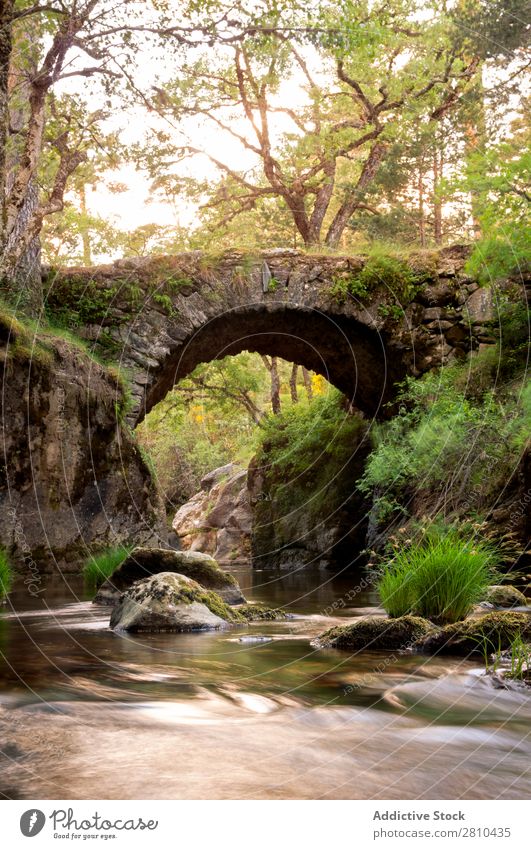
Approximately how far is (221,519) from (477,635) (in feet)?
76.6

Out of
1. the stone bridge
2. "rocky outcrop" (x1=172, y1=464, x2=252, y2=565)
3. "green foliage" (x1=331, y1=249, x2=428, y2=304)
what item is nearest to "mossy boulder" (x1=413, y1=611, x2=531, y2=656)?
the stone bridge

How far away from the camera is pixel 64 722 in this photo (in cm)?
302

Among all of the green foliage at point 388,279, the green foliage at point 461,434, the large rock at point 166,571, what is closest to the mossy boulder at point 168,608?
the large rock at point 166,571

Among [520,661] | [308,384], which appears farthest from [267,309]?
[308,384]

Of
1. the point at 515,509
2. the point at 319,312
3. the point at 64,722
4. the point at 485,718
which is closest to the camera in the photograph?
the point at 64,722

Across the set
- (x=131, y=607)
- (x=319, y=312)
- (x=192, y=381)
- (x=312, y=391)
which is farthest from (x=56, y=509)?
(x=312, y=391)

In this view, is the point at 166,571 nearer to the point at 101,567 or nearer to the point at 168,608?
the point at 168,608

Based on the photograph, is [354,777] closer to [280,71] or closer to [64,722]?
[64,722]

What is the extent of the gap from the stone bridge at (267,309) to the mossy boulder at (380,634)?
9026mm

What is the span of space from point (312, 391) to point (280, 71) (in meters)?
15.2

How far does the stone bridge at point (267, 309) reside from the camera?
13891mm

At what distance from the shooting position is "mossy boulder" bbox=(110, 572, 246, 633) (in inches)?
236

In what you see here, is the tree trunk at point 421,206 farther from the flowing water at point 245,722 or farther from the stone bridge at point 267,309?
the flowing water at point 245,722

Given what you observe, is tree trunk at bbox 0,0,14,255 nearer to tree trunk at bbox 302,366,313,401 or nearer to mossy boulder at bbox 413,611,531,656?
mossy boulder at bbox 413,611,531,656
